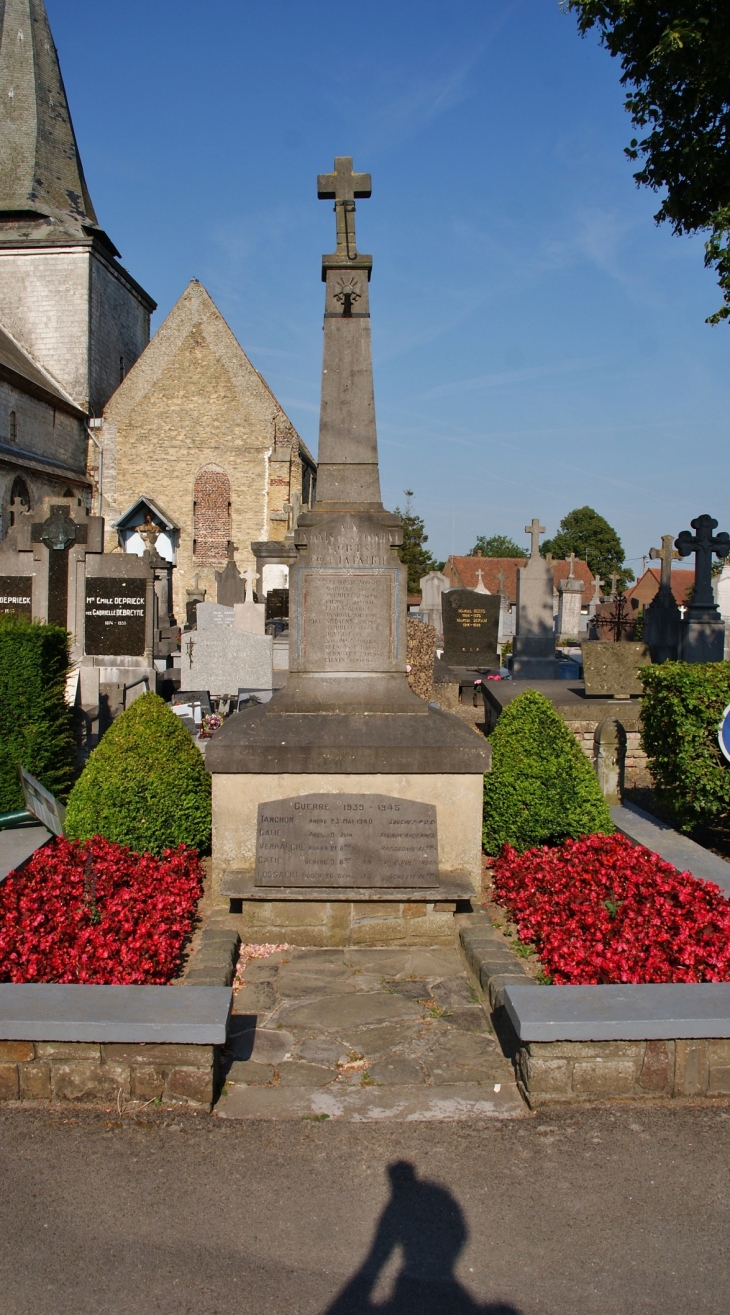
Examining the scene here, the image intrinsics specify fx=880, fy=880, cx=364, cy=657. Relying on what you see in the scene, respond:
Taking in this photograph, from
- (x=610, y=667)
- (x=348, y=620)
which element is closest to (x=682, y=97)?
(x=610, y=667)

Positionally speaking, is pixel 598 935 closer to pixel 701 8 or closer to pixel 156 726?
pixel 156 726

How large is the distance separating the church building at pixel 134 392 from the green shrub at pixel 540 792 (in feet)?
81.2

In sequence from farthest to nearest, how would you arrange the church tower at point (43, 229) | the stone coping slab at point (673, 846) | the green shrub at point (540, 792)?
the church tower at point (43, 229) → the green shrub at point (540, 792) → the stone coping slab at point (673, 846)

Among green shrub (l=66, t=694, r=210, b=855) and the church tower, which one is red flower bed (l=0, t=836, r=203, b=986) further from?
the church tower

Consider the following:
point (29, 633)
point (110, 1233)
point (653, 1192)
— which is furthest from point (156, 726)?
point (653, 1192)

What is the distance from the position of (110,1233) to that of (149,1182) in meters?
0.25

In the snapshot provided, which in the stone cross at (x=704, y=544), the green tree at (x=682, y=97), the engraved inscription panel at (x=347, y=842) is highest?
the green tree at (x=682, y=97)

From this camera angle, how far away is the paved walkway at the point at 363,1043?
344 centimetres

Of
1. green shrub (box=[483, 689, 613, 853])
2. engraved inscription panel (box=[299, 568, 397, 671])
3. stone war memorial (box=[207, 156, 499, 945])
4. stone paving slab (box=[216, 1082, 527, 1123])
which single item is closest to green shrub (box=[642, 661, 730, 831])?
green shrub (box=[483, 689, 613, 853])

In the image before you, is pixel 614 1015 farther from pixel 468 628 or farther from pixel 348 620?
pixel 468 628

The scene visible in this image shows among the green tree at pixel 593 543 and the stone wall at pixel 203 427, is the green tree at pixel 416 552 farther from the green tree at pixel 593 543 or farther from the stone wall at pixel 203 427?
the green tree at pixel 593 543

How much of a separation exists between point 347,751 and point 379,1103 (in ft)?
7.43

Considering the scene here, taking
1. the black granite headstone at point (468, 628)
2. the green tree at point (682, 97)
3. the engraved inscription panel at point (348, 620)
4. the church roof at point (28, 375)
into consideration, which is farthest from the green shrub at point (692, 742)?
the church roof at point (28, 375)

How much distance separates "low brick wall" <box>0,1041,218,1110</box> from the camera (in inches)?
129
